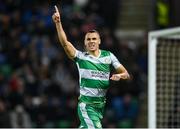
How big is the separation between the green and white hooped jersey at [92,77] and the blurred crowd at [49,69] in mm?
6940

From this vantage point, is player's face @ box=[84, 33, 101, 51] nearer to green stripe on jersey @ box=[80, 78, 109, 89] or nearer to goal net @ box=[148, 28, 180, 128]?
green stripe on jersey @ box=[80, 78, 109, 89]

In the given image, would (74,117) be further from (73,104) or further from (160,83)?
(160,83)

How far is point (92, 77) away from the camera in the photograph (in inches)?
433

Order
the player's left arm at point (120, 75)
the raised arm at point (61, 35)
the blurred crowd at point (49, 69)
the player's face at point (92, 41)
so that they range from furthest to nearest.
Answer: the blurred crowd at point (49, 69)
the player's face at point (92, 41)
the raised arm at point (61, 35)
the player's left arm at point (120, 75)

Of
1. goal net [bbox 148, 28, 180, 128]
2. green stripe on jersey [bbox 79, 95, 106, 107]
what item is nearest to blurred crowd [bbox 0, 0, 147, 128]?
goal net [bbox 148, 28, 180, 128]

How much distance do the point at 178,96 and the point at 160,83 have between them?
451 mm

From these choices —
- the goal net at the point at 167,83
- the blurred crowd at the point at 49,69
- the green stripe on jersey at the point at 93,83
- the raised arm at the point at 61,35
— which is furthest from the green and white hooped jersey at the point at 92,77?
the blurred crowd at the point at 49,69

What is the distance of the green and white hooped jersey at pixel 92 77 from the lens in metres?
11.0

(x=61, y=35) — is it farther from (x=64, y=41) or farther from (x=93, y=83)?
(x=93, y=83)

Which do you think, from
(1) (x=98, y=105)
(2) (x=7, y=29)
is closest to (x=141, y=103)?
(2) (x=7, y=29)

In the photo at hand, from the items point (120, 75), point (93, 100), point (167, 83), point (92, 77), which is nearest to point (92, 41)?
point (92, 77)

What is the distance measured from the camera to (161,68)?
16766 mm

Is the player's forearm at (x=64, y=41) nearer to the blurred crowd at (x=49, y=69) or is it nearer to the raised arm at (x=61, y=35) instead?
the raised arm at (x=61, y=35)

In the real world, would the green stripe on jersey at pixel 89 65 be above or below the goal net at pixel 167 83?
above
